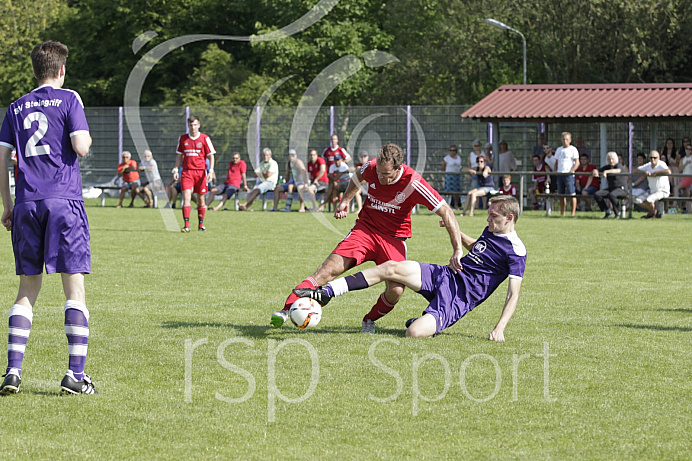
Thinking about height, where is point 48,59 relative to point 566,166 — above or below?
above

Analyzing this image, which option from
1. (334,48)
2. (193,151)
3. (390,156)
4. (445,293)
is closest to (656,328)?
(445,293)

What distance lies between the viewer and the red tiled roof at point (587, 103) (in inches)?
1016

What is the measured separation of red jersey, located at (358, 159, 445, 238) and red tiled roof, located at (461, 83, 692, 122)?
18.8 metres

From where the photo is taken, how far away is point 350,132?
3031 cm

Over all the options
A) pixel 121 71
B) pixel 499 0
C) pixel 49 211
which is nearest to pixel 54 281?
pixel 49 211

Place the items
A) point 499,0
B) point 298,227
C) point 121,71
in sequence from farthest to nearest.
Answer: point 121,71, point 499,0, point 298,227

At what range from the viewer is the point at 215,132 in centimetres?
3234

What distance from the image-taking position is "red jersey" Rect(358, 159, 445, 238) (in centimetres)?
791

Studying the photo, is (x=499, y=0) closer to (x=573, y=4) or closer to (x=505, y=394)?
(x=573, y=4)

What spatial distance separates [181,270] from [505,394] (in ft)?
22.7

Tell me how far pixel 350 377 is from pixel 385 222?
2.42m

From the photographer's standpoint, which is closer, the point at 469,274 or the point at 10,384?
the point at 10,384

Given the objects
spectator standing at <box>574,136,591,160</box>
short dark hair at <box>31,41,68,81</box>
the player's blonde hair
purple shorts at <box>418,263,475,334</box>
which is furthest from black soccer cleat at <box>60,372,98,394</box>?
spectator standing at <box>574,136,591,160</box>

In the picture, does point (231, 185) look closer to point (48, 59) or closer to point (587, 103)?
point (587, 103)
